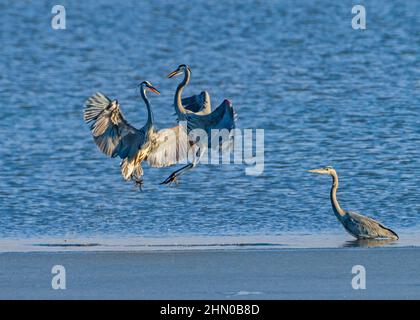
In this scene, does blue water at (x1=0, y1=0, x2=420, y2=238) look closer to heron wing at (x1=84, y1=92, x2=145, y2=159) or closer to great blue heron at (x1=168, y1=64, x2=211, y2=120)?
heron wing at (x1=84, y1=92, x2=145, y2=159)

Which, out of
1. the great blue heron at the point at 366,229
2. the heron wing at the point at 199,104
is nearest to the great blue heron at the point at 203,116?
the heron wing at the point at 199,104

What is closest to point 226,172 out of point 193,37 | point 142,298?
point 142,298

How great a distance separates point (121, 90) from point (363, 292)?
13.7 meters

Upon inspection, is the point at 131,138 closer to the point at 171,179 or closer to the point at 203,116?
the point at 203,116

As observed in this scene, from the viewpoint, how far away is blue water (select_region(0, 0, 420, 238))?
47.4 ft

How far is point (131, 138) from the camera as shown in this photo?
13977 millimetres

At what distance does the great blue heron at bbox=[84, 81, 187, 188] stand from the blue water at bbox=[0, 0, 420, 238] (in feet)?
2.02

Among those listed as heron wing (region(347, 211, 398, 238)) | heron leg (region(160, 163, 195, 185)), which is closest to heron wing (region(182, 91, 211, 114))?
heron leg (region(160, 163, 195, 185))

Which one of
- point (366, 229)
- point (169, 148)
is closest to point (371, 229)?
point (366, 229)

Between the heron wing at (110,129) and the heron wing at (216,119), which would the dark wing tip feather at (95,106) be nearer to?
the heron wing at (110,129)

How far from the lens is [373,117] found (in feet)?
65.5

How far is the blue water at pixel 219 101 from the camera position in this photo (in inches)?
569

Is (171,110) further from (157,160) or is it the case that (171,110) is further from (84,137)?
(157,160)

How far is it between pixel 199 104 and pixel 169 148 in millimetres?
697
